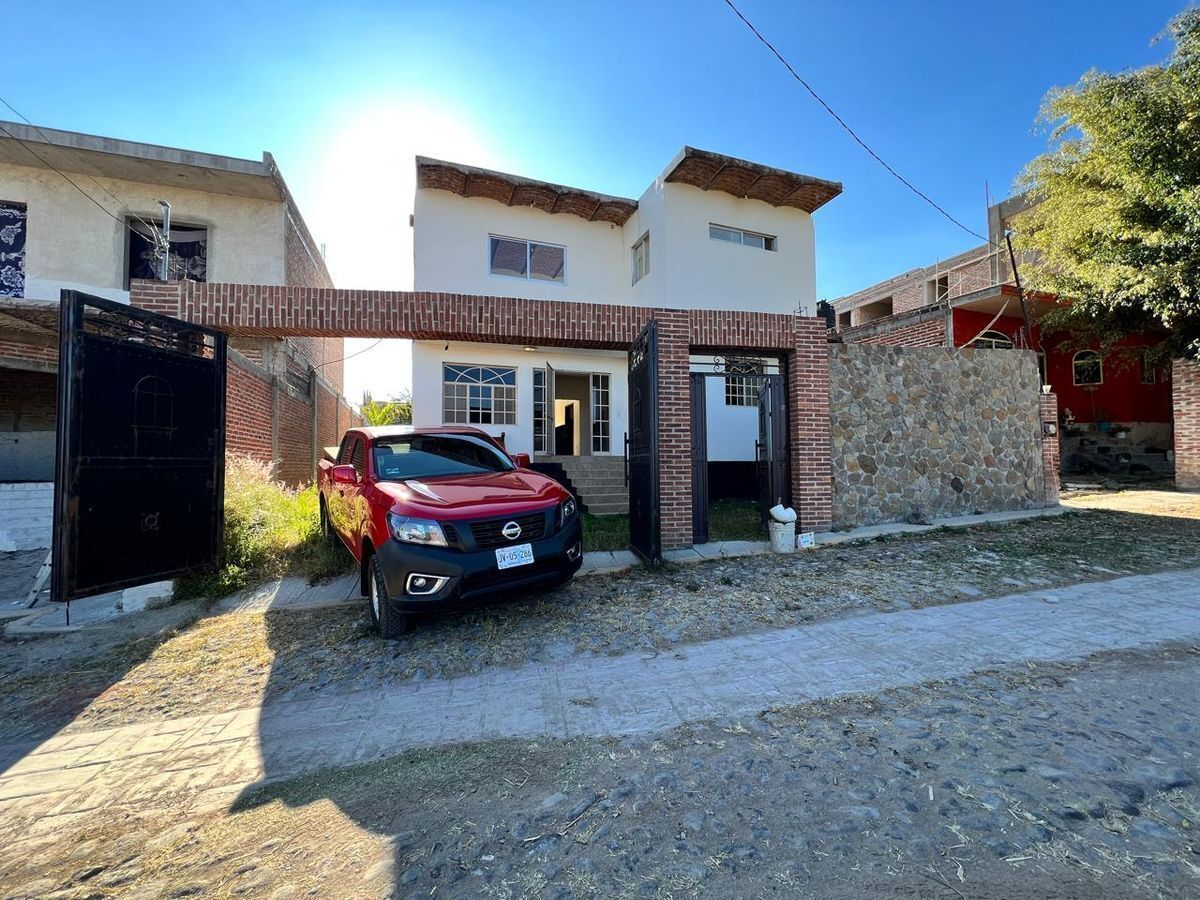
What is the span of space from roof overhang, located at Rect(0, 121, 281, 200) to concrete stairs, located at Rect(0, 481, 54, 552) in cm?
660

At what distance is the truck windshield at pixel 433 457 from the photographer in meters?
4.73

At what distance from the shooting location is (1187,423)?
11562 mm

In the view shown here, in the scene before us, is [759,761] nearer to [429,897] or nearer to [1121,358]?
[429,897]

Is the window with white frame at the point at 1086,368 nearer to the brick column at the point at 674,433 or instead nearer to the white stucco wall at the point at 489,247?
Result: the white stucco wall at the point at 489,247

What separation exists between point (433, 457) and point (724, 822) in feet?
12.8

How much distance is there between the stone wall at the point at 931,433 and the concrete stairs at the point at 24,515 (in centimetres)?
1153

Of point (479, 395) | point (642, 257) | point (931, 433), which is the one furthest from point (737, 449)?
point (479, 395)

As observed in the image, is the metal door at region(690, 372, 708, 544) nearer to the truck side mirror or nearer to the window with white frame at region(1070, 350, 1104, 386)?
the truck side mirror

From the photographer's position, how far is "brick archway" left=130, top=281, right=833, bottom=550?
5699 millimetres

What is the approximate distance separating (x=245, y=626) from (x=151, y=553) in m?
1.08

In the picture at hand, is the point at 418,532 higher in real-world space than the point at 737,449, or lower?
lower

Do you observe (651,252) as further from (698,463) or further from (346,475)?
(346,475)

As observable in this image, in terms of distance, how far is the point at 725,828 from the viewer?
1.94m

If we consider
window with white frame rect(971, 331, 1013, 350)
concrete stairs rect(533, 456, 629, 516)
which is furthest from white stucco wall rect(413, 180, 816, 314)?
window with white frame rect(971, 331, 1013, 350)
